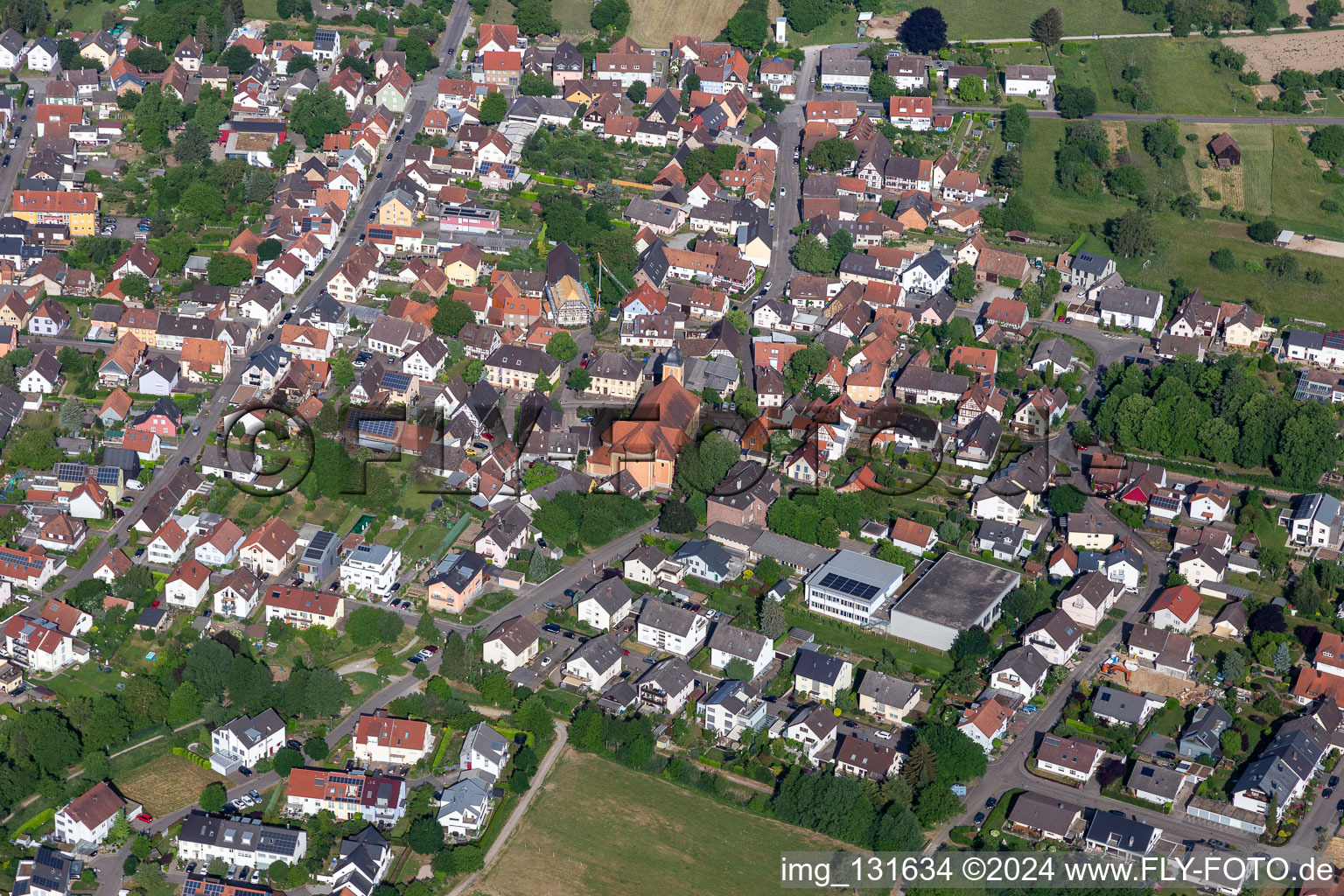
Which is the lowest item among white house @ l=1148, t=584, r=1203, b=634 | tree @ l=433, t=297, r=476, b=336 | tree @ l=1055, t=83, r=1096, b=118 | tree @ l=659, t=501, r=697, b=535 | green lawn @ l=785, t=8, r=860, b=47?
white house @ l=1148, t=584, r=1203, b=634

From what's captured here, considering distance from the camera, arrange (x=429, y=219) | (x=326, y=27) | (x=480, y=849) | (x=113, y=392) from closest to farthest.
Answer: (x=480, y=849), (x=113, y=392), (x=429, y=219), (x=326, y=27)

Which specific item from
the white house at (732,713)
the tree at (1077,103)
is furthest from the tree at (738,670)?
the tree at (1077,103)

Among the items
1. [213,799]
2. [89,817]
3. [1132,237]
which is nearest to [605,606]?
[213,799]

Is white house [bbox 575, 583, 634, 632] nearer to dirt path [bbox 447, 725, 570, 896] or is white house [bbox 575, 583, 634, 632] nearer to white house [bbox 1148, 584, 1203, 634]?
dirt path [bbox 447, 725, 570, 896]

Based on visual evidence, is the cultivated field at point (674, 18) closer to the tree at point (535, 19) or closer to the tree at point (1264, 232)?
the tree at point (535, 19)

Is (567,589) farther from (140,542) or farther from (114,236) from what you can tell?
(114,236)

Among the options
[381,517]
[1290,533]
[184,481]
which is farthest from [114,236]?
[1290,533]

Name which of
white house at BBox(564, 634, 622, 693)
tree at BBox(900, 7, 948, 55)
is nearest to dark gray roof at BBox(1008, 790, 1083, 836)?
white house at BBox(564, 634, 622, 693)
